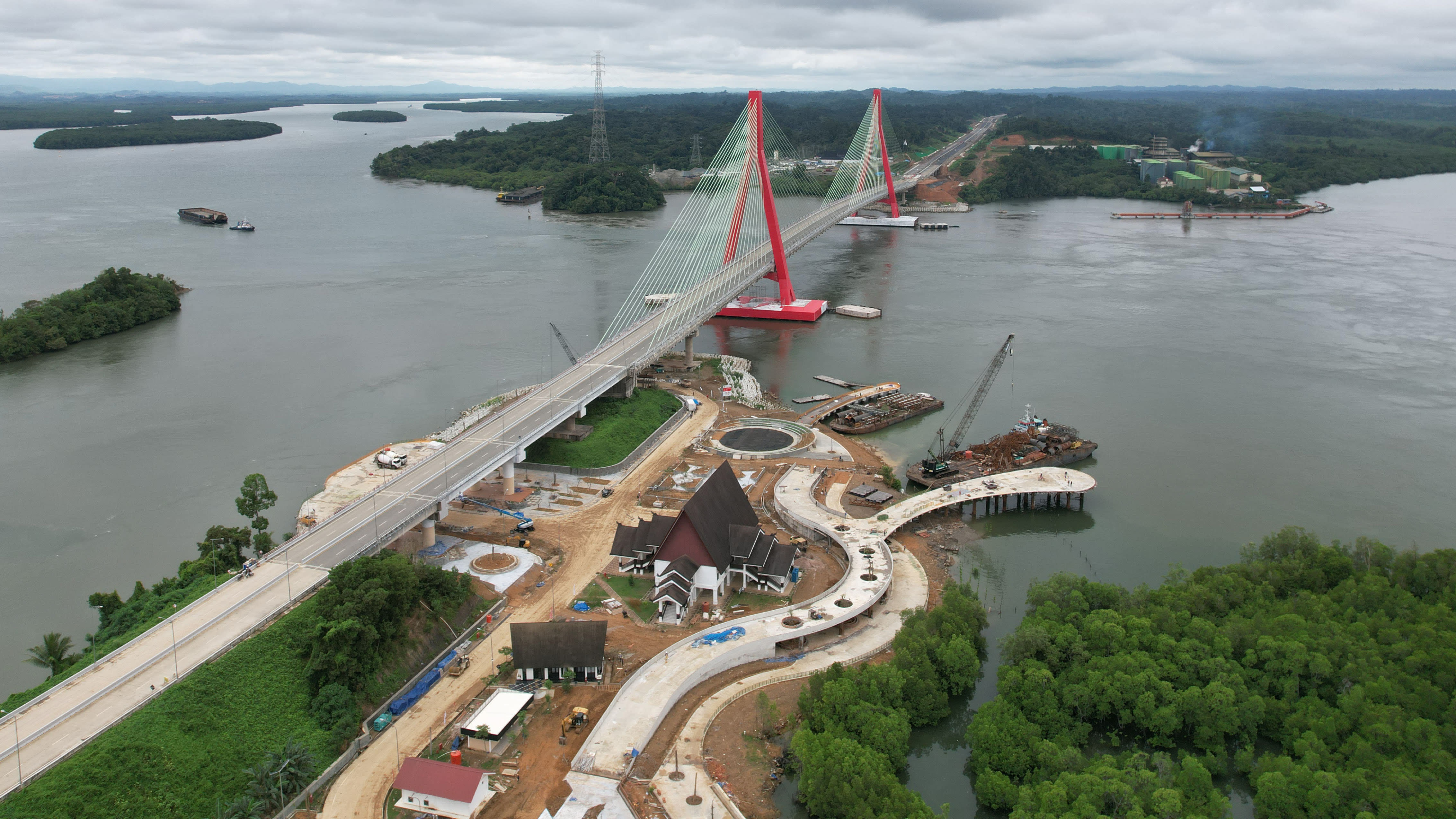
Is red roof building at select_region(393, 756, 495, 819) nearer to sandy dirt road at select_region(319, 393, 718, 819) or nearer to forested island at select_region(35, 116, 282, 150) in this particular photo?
sandy dirt road at select_region(319, 393, 718, 819)

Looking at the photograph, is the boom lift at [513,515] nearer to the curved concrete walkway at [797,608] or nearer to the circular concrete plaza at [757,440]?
the curved concrete walkway at [797,608]

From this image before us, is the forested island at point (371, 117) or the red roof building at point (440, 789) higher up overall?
the forested island at point (371, 117)

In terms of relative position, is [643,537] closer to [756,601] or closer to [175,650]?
[756,601]

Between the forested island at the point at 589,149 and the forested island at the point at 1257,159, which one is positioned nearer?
the forested island at the point at 589,149

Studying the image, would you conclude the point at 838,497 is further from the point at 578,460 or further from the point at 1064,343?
the point at 1064,343

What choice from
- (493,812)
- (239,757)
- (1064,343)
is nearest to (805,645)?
(493,812)

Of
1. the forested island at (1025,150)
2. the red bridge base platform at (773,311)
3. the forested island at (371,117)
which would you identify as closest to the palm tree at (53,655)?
the red bridge base platform at (773,311)
